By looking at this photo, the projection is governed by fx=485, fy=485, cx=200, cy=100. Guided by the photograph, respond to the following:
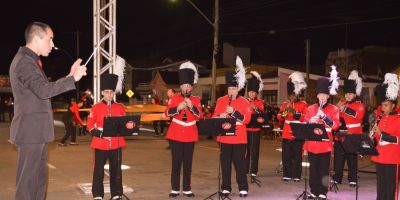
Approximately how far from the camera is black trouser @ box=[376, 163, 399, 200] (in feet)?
26.6

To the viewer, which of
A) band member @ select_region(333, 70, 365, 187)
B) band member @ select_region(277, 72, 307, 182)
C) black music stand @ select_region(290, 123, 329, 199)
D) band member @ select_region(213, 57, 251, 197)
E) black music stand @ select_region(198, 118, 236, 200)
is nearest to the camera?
black music stand @ select_region(290, 123, 329, 199)

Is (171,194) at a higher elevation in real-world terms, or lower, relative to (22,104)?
lower

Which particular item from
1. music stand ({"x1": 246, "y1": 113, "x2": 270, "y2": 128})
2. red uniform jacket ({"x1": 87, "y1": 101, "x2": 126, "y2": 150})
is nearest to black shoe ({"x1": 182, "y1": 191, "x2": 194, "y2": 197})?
red uniform jacket ({"x1": 87, "y1": 101, "x2": 126, "y2": 150})

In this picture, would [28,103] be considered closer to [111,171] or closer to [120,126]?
[120,126]

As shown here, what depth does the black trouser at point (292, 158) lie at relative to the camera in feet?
38.7

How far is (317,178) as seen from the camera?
9.48 m

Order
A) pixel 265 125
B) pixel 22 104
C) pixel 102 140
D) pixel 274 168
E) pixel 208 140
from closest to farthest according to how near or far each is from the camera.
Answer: pixel 22 104 → pixel 102 140 → pixel 265 125 → pixel 274 168 → pixel 208 140

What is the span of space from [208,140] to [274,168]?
936 centimetres

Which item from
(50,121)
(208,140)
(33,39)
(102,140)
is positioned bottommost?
(208,140)

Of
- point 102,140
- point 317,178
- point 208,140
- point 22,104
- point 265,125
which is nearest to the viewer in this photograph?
point 22,104

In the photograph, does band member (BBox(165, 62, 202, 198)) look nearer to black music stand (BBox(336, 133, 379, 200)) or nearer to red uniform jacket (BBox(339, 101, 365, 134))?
black music stand (BBox(336, 133, 379, 200))

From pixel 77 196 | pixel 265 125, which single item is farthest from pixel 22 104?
pixel 265 125

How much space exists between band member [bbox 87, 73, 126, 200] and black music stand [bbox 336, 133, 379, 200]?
4022mm

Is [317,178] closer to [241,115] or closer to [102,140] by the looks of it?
[241,115]
